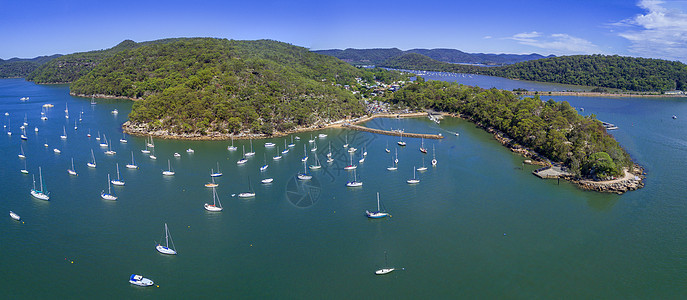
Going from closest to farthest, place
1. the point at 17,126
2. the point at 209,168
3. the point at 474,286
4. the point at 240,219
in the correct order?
the point at 474,286 → the point at 240,219 → the point at 209,168 → the point at 17,126

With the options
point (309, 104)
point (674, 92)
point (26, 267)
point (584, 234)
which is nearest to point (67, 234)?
point (26, 267)

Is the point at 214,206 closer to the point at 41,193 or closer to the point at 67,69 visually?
the point at 41,193

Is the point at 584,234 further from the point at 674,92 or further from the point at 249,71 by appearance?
the point at 674,92

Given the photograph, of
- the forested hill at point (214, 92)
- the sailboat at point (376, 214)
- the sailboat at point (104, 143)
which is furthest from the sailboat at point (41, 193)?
the sailboat at point (376, 214)

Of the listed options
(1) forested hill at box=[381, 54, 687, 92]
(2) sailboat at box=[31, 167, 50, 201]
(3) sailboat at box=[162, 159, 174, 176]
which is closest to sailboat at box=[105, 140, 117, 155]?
(3) sailboat at box=[162, 159, 174, 176]

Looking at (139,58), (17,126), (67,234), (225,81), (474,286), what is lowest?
(474,286)

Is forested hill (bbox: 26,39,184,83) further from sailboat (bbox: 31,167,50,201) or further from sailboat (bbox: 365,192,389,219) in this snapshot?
sailboat (bbox: 365,192,389,219)
